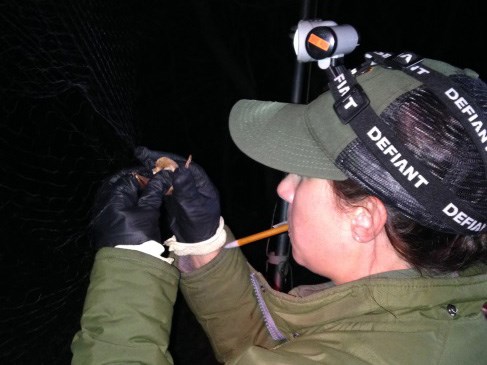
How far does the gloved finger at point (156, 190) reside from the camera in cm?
161

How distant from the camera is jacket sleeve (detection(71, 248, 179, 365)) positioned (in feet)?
4.08

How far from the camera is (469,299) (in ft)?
3.91

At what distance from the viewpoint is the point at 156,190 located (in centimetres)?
164

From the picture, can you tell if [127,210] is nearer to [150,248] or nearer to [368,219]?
[150,248]

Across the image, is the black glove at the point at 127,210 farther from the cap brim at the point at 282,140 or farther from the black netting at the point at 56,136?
the black netting at the point at 56,136

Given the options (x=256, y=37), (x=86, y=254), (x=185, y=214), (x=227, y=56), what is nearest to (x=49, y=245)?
(x=86, y=254)

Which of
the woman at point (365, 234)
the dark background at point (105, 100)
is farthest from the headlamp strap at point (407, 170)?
the dark background at point (105, 100)

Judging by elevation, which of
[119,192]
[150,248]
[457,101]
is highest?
[457,101]

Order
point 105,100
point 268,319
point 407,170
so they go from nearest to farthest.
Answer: point 407,170
point 268,319
point 105,100

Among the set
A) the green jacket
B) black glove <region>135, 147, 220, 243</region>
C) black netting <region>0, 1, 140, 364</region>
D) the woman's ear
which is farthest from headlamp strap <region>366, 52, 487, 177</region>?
black netting <region>0, 1, 140, 364</region>

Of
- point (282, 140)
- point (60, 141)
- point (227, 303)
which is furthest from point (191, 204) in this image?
point (60, 141)

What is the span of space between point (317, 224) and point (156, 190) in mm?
647

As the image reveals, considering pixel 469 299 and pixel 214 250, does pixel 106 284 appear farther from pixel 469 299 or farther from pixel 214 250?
pixel 469 299

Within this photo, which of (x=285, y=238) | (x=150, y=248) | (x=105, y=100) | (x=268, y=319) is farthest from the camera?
(x=285, y=238)
